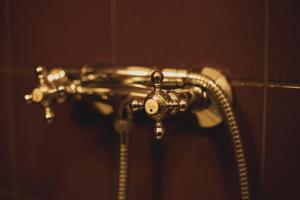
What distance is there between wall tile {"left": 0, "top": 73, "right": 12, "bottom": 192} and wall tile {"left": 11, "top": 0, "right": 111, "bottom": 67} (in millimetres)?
75

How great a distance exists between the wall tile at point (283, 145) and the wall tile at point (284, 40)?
0.02 meters

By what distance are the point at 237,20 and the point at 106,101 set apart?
25 centimetres

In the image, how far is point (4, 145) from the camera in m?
0.85

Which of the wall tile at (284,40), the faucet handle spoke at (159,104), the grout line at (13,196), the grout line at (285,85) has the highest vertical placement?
the wall tile at (284,40)

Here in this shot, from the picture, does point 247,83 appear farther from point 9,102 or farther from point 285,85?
point 9,102

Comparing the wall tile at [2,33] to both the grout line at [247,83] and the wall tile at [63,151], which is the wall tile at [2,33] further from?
the grout line at [247,83]

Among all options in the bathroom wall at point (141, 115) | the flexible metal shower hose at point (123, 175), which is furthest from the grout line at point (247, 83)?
the flexible metal shower hose at point (123, 175)

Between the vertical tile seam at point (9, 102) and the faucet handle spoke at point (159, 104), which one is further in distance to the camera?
the vertical tile seam at point (9, 102)

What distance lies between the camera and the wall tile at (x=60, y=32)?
2.24 feet

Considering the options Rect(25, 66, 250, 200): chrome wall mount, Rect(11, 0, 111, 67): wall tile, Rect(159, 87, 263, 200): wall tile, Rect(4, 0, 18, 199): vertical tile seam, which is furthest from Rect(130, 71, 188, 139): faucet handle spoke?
Rect(4, 0, 18, 199): vertical tile seam

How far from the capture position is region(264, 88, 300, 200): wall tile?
1.73 ft

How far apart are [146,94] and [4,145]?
44 cm

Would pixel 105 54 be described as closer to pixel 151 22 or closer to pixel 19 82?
pixel 151 22

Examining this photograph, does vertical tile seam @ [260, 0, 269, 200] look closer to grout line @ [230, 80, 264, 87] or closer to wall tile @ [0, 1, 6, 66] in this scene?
grout line @ [230, 80, 264, 87]
